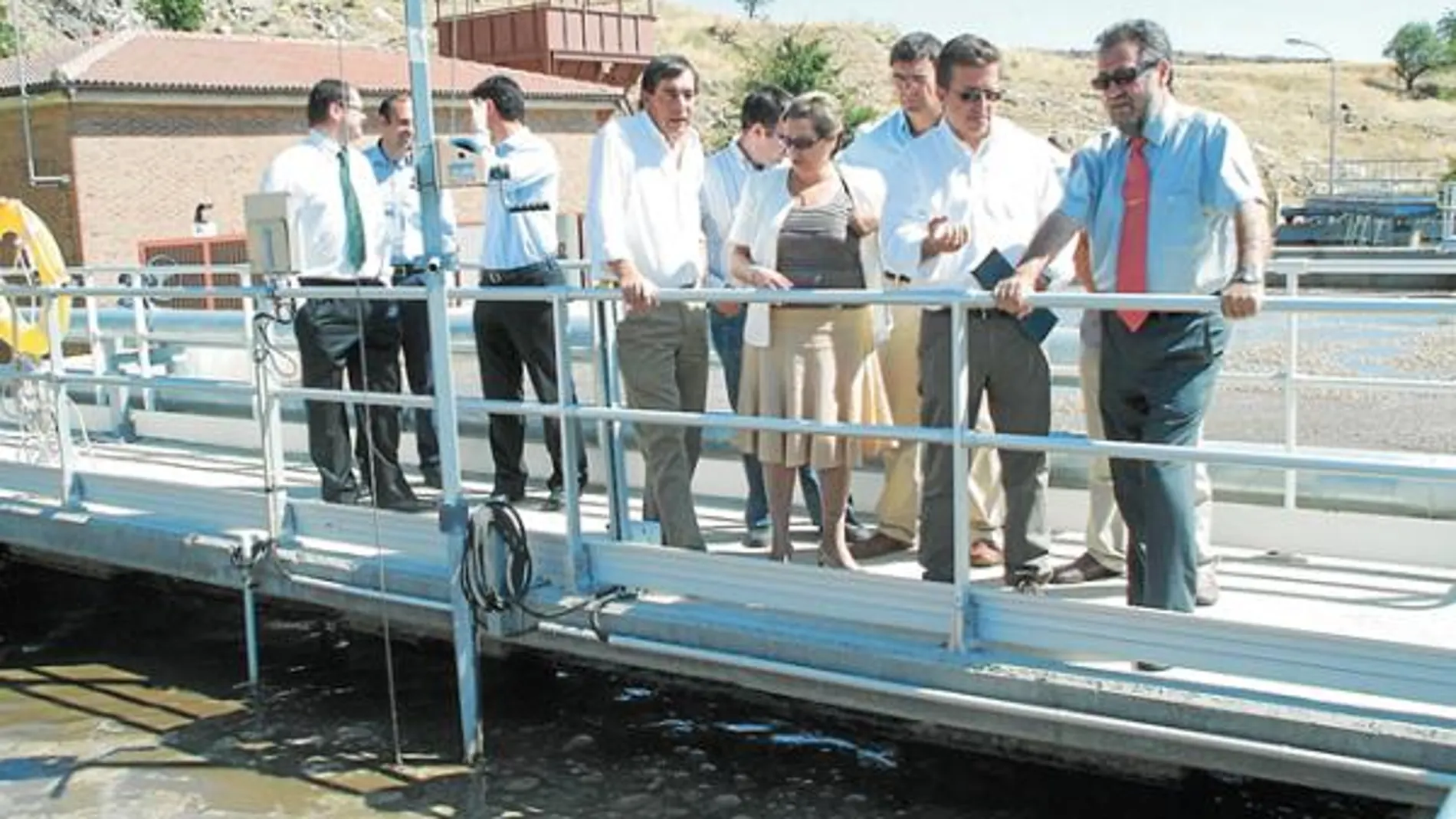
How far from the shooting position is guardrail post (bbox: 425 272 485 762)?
5422 millimetres

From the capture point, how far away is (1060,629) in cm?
463

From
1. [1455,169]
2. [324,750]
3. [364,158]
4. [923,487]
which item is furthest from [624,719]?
→ [1455,169]

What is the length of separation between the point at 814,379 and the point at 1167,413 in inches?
52.7

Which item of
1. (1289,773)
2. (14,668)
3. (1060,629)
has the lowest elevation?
(14,668)

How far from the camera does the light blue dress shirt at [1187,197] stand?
4461mm

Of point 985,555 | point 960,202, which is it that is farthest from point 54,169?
point 960,202

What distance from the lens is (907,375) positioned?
609cm

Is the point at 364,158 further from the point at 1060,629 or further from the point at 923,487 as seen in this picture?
the point at 1060,629

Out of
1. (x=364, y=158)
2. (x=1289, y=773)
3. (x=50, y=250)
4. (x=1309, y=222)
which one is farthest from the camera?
(x=1309, y=222)

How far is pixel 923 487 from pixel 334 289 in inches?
92.0

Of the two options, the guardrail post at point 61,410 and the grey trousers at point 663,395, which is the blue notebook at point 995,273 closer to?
the grey trousers at point 663,395

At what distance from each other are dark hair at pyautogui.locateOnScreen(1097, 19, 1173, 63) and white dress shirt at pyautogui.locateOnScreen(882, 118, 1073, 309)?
0.83 meters

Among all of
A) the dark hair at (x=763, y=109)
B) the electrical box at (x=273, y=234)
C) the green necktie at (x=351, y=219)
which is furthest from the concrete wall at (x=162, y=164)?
the dark hair at (x=763, y=109)

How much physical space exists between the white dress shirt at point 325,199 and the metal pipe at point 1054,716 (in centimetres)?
233
